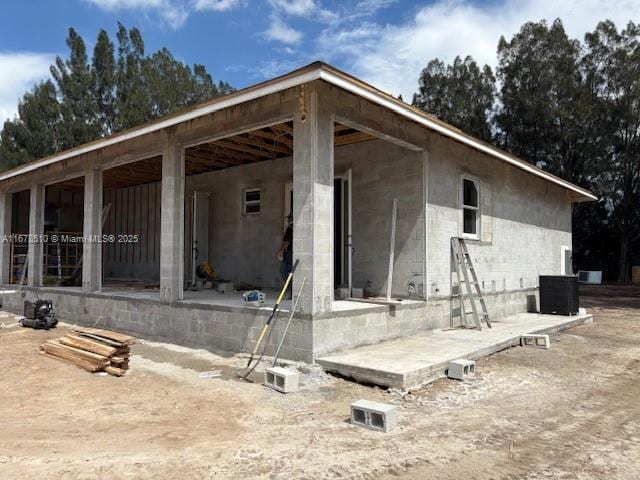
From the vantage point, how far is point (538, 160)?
26516 millimetres

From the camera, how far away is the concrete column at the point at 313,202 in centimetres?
650

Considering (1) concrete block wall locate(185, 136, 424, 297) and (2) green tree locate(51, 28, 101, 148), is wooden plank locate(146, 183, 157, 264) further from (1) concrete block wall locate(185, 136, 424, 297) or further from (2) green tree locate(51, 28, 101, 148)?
(2) green tree locate(51, 28, 101, 148)

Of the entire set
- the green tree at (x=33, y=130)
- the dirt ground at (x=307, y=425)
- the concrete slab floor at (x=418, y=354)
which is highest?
the green tree at (x=33, y=130)

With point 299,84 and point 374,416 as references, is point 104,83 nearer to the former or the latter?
point 299,84

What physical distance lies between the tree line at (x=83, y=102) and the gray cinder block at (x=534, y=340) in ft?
62.8

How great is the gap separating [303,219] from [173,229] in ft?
10.2

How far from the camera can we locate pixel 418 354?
6.68 m

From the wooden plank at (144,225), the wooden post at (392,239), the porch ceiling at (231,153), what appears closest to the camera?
the wooden post at (392,239)

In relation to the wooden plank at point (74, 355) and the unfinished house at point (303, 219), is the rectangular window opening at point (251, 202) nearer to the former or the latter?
the unfinished house at point (303, 219)

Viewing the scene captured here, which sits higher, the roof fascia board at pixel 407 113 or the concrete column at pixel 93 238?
the roof fascia board at pixel 407 113

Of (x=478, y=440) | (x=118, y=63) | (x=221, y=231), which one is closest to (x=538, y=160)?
(x=221, y=231)

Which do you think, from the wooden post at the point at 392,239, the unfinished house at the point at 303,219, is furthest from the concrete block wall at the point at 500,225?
the wooden post at the point at 392,239

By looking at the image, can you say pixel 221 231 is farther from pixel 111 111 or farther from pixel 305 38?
pixel 111 111

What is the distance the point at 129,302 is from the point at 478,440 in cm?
725
